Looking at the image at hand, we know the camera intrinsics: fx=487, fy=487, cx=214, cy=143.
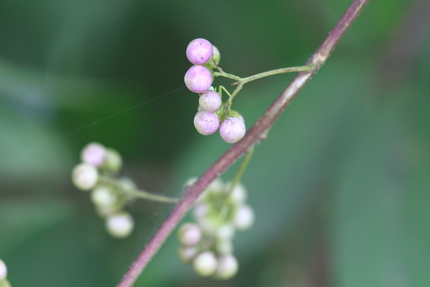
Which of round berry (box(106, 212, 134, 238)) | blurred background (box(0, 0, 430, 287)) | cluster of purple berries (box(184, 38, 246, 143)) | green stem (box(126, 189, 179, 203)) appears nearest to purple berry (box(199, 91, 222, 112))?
cluster of purple berries (box(184, 38, 246, 143))

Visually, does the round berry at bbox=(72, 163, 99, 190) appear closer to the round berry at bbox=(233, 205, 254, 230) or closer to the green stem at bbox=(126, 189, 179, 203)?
the green stem at bbox=(126, 189, 179, 203)

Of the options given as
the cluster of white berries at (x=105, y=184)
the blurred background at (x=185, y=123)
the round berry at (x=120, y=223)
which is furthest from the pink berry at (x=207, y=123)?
the blurred background at (x=185, y=123)

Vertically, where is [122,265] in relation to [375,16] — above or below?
below

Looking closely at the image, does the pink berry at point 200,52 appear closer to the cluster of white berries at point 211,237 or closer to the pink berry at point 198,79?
the pink berry at point 198,79

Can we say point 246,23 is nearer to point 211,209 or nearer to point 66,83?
point 66,83

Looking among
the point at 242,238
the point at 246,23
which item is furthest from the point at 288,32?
the point at 242,238
